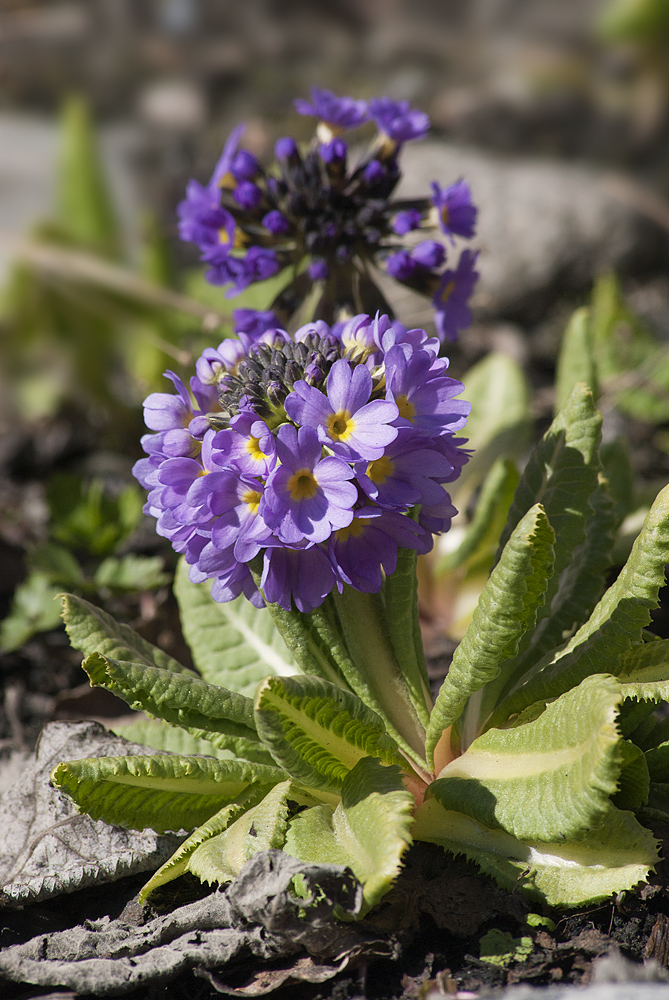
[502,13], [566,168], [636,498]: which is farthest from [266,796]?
[502,13]

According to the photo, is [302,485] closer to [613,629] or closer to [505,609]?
[505,609]

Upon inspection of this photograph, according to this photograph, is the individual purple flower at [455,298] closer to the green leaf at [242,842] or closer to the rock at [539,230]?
the green leaf at [242,842]

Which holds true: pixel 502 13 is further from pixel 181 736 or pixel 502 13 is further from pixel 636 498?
pixel 181 736

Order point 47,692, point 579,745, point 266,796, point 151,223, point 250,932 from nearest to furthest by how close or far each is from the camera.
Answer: point 579,745 < point 250,932 < point 266,796 < point 47,692 < point 151,223

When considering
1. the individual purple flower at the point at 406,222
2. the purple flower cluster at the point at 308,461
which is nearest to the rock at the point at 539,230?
the individual purple flower at the point at 406,222

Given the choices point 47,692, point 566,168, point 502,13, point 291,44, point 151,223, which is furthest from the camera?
point 291,44

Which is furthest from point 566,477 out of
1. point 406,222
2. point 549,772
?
point 406,222

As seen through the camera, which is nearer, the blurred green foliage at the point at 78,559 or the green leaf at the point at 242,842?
the green leaf at the point at 242,842
